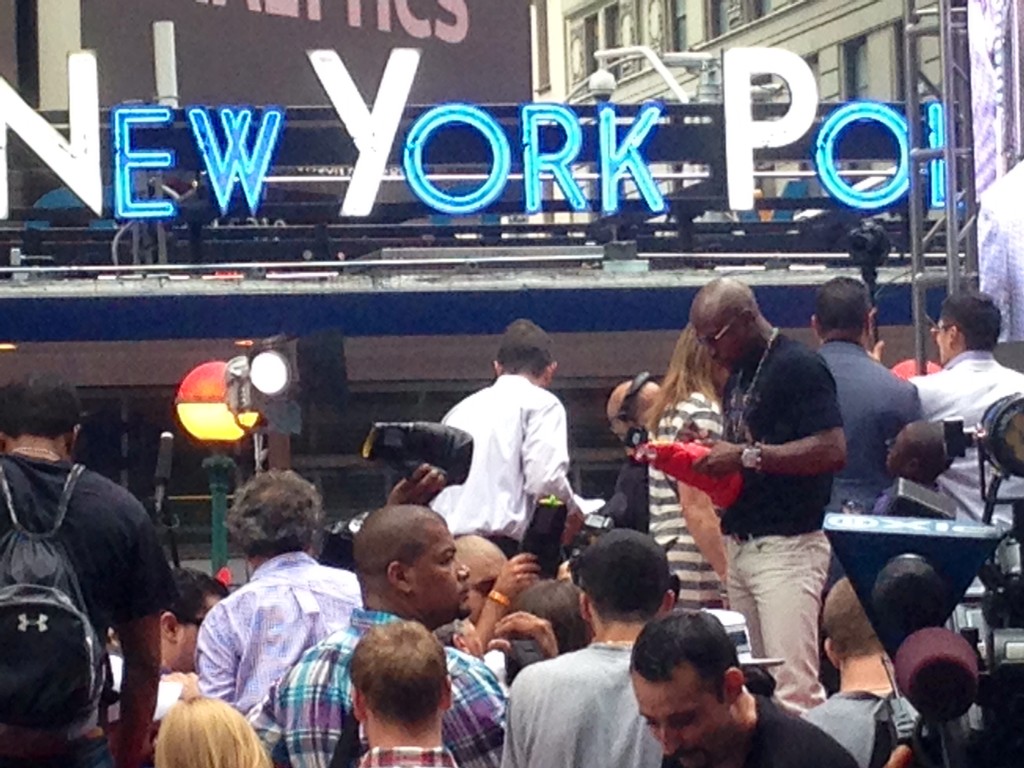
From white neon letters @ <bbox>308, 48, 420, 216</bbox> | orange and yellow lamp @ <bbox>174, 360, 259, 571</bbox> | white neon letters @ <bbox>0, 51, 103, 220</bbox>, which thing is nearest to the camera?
orange and yellow lamp @ <bbox>174, 360, 259, 571</bbox>

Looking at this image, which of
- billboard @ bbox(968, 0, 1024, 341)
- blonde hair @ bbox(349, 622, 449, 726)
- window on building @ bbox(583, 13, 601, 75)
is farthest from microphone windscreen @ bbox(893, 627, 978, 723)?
window on building @ bbox(583, 13, 601, 75)

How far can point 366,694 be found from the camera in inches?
179

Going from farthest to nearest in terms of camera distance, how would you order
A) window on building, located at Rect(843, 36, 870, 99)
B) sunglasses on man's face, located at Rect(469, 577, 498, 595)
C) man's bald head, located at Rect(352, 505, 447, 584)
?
window on building, located at Rect(843, 36, 870, 99), sunglasses on man's face, located at Rect(469, 577, 498, 595), man's bald head, located at Rect(352, 505, 447, 584)

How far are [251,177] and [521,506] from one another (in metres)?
8.88

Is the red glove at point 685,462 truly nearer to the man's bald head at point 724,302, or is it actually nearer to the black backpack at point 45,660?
the man's bald head at point 724,302

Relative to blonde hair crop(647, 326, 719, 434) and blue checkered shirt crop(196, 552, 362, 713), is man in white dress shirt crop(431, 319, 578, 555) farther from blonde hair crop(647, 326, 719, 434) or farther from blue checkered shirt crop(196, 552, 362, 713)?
blue checkered shirt crop(196, 552, 362, 713)

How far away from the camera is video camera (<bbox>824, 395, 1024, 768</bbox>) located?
3.46 metres

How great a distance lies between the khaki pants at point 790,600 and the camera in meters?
6.69

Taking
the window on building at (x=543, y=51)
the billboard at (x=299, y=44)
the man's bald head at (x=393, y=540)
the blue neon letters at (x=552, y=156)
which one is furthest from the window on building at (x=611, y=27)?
the man's bald head at (x=393, y=540)

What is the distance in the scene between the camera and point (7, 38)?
1037 inches

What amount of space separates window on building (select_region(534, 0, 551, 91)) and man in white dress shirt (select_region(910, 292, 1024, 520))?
5344cm

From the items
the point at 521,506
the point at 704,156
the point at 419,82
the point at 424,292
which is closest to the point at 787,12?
the point at 419,82

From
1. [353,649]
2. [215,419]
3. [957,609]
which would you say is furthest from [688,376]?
[215,419]

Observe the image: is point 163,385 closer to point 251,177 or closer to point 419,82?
point 251,177
